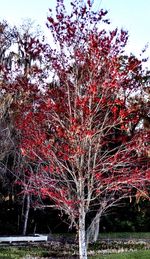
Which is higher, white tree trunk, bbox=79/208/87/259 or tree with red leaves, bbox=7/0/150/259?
tree with red leaves, bbox=7/0/150/259

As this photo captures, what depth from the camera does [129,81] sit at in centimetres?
1069

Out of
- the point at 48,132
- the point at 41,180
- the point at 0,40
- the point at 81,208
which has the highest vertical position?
the point at 0,40

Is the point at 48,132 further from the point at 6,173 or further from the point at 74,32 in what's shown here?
the point at 6,173

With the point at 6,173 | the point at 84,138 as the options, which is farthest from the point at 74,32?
the point at 6,173

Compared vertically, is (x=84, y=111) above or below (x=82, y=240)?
above

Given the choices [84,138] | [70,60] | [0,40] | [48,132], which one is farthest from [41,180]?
[0,40]

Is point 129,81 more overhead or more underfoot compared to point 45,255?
more overhead

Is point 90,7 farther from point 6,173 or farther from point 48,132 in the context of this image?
point 6,173

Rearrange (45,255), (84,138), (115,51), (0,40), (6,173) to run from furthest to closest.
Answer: (0,40) → (6,173) → (45,255) → (115,51) → (84,138)

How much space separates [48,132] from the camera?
39.7ft

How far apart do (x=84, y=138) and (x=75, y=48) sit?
2.39 m

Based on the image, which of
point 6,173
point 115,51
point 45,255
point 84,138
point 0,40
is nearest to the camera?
point 84,138

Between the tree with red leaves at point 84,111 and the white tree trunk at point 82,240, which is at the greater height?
the tree with red leaves at point 84,111

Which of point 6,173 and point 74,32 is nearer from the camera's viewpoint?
point 74,32
